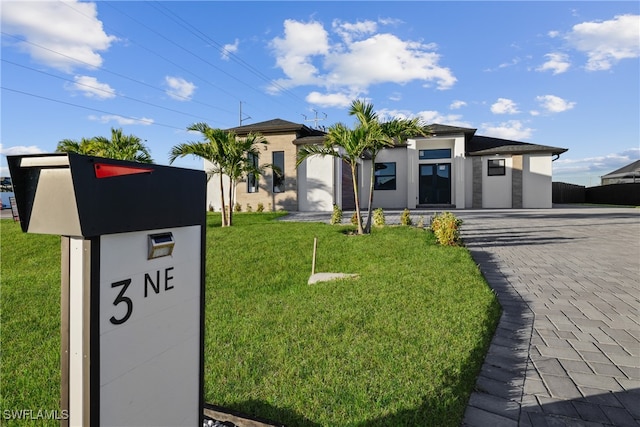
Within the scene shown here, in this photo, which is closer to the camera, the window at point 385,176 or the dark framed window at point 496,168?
the dark framed window at point 496,168

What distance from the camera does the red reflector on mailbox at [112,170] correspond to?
127cm

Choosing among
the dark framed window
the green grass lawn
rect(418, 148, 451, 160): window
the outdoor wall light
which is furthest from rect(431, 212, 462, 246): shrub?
the dark framed window

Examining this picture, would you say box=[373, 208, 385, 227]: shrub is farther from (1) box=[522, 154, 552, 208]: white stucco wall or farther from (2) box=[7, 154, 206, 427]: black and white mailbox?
(1) box=[522, 154, 552, 208]: white stucco wall

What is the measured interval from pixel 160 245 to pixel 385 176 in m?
25.1

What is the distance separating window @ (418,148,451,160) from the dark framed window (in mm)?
2798

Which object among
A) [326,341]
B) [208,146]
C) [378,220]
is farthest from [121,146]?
[326,341]

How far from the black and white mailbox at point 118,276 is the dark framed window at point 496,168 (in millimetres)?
26066

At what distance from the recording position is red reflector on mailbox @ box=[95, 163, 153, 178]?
127cm

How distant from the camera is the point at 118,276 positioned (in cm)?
135

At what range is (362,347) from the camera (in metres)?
3.46

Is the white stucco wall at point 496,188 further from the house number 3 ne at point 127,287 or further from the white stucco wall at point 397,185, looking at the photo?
the house number 3 ne at point 127,287

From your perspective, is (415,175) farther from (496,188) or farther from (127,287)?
(127,287)

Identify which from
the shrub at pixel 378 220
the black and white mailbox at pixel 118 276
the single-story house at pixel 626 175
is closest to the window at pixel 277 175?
the shrub at pixel 378 220

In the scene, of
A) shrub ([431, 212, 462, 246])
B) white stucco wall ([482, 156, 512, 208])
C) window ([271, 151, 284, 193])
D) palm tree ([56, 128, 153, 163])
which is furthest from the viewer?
white stucco wall ([482, 156, 512, 208])
